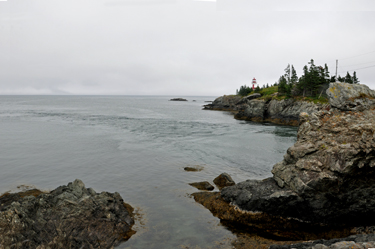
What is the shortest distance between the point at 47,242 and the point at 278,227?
39.5ft

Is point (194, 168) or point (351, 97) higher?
point (351, 97)

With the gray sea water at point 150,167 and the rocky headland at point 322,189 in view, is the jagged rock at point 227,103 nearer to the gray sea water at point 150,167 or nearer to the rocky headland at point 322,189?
the gray sea water at point 150,167

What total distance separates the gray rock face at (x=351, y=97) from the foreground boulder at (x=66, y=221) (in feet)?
52.1

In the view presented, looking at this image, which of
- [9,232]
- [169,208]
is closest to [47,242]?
[9,232]

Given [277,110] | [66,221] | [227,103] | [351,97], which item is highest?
[227,103]

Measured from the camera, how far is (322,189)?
44.8 ft

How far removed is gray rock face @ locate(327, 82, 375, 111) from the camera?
1568cm

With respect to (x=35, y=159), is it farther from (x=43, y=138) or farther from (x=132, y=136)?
(x=132, y=136)

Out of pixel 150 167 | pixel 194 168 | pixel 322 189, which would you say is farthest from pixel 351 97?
pixel 150 167

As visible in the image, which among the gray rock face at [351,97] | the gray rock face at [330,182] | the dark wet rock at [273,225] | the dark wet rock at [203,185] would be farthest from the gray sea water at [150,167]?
the gray rock face at [351,97]

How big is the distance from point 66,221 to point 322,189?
14.0m

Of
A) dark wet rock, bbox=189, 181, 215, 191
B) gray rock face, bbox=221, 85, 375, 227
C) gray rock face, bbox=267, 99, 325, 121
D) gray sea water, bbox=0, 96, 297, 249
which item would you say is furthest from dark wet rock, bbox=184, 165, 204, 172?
gray rock face, bbox=267, 99, 325, 121

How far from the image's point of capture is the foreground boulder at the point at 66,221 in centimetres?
1051

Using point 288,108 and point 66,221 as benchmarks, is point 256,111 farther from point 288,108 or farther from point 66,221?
point 66,221
